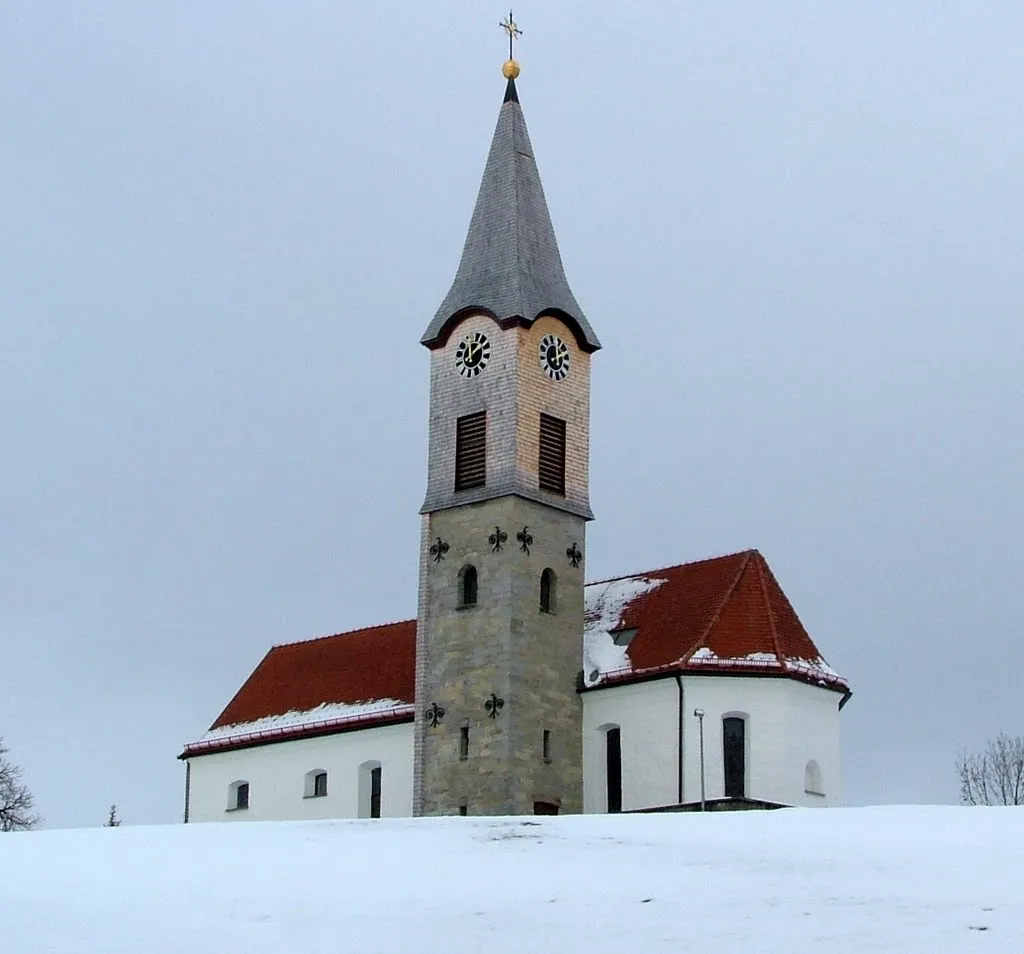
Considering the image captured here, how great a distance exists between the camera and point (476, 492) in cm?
5966

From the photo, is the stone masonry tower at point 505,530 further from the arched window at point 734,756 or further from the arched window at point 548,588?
the arched window at point 734,756

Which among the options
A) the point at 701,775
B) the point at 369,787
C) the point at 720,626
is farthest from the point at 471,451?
the point at 701,775

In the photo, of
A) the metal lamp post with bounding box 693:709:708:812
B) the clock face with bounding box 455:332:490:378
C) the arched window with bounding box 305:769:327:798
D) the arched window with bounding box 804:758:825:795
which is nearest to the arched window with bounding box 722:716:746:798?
the metal lamp post with bounding box 693:709:708:812

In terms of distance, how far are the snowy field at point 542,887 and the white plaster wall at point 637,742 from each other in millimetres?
19272

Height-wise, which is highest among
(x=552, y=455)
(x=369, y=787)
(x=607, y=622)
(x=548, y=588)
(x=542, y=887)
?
(x=552, y=455)

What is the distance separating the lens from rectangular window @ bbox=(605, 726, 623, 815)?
57594mm

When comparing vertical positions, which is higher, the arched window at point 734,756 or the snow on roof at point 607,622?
the snow on roof at point 607,622

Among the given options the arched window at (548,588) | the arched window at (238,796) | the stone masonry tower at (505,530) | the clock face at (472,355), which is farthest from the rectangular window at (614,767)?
the arched window at (238,796)

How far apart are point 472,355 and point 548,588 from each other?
304 inches

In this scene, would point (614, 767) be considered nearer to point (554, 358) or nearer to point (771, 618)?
point (771, 618)

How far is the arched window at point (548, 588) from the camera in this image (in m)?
59.6

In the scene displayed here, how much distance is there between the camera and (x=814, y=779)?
57438 mm

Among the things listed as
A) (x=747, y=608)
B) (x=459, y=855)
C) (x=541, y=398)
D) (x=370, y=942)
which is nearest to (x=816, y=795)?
(x=747, y=608)

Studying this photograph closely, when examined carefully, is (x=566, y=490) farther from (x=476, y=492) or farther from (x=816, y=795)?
(x=816, y=795)
